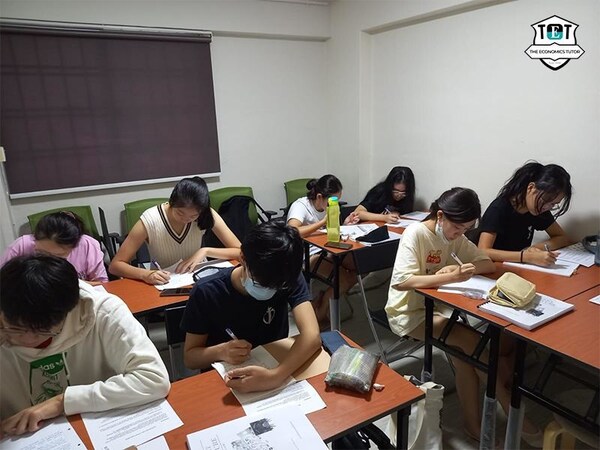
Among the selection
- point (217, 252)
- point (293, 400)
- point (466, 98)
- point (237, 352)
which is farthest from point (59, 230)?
point (466, 98)

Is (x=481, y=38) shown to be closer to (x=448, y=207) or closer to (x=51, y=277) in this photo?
→ (x=448, y=207)

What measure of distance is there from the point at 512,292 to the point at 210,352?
124cm

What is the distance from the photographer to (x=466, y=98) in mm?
3236

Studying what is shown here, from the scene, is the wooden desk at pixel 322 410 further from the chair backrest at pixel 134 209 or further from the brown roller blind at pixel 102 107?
the brown roller blind at pixel 102 107

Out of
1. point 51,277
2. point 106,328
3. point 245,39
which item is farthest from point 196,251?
point 245,39

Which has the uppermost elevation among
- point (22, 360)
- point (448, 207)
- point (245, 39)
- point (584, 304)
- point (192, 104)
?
point (245, 39)

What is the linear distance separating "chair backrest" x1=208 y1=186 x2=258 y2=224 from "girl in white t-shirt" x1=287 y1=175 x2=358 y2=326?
833 millimetres

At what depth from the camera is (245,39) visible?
400 centimetres

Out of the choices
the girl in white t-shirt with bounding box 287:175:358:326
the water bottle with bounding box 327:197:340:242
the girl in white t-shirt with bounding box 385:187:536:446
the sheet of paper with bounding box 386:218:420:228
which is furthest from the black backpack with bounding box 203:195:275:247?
the girl in white t-shirt with bounding box 385:187:536:446

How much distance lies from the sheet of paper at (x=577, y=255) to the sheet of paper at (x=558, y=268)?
0.06 m

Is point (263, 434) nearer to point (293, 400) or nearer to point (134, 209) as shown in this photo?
point (293, 400)

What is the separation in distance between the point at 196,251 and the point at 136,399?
1356mm
